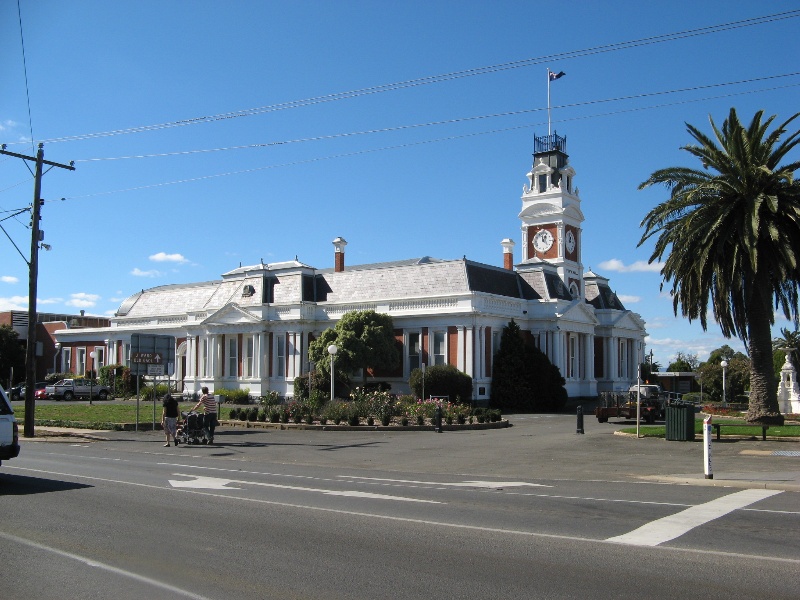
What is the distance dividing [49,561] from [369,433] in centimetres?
2267

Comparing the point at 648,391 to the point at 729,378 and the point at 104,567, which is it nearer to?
the point at 104,567

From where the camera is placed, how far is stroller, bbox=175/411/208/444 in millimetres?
27156

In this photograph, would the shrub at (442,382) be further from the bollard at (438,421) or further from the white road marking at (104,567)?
the white road marking at (104,567)

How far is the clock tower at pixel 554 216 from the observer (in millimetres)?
63812

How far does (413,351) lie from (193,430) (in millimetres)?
30298

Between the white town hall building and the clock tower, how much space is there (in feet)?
0.31

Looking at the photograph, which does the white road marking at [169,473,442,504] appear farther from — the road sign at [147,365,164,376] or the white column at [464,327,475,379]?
the white column at [464,327,475,379]

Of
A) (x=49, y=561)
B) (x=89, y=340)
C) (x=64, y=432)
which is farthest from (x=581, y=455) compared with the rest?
(x=89, y=340)

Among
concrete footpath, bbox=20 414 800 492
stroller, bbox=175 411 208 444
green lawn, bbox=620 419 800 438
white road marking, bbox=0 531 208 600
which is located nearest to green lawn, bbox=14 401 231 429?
concrete footpath, bbox=20 414 800 492

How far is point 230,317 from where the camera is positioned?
205 ft

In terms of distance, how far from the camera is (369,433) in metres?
31.4

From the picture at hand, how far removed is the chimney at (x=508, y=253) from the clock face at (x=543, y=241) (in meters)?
1.87

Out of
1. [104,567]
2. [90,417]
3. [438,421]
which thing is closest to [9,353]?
[90,417]

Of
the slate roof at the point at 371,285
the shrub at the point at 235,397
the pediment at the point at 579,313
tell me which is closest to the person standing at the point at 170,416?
the slate roof at the point at 371,285
